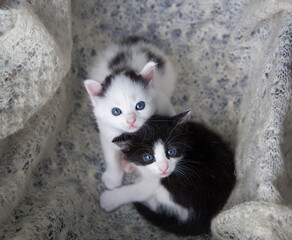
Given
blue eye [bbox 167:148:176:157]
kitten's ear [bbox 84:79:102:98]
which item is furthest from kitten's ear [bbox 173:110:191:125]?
kitten's ear [bbox 84:79:102:98]

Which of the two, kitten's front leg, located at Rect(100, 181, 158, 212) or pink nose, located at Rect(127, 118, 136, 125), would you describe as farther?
kitten's front leg, located at Rect(100, 181, 158, 212)

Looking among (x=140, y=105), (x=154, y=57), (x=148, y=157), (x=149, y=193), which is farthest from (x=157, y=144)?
(x=154, y=57)

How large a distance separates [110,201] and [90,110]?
0.47m

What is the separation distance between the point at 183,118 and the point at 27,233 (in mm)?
661

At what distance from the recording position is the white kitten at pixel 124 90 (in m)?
1.28

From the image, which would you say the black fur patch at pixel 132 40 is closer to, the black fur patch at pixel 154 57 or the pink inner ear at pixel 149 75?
the black fur patch at pixel 154 57

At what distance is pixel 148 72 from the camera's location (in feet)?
Answer: 4.37

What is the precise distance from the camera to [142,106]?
1312mm

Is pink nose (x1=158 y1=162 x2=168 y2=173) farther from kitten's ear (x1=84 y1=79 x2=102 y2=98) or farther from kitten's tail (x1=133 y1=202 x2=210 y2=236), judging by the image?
kitten's ear (x1=84 y1=79 x2=102 y2=98)

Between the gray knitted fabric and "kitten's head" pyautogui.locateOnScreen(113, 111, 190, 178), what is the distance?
0.84ft

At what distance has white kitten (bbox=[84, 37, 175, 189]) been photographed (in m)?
1.28

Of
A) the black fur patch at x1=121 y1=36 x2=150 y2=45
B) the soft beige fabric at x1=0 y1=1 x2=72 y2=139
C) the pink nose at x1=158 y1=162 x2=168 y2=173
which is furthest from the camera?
the black fur patch at x1=121 y1=36 x2=150 y2=45

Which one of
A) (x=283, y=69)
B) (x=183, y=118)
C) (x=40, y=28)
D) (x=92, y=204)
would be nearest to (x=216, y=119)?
(x=183, y=118)

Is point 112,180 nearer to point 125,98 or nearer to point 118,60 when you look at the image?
point 125,98
